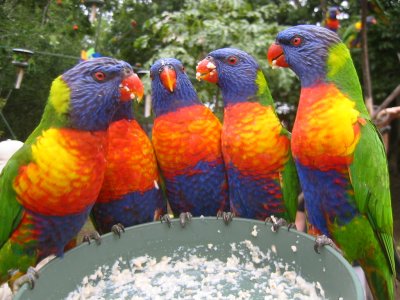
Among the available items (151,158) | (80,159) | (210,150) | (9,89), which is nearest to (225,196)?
(210,150)

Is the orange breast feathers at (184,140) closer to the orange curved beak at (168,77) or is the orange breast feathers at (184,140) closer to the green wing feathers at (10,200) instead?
the orange curved beak at (168,77)

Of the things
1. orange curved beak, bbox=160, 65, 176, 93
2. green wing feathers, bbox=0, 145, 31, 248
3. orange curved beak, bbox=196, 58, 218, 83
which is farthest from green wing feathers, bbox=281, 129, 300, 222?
green wing feathers, bbox=0, 145, 31, 248

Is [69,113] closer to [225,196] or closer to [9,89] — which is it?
[225,196]

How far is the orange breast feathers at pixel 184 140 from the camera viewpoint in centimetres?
208

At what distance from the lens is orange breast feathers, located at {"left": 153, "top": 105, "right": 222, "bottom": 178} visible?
2.08 metres

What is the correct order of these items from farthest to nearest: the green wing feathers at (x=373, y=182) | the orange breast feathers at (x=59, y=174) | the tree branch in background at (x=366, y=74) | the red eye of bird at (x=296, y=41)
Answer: the tree branch in background at (x=366, y=74), the red eye of bird at (x=296, y=41), the green wing feathers at (x=373, y=182), the orange breast feathers at (x=59, y=174)

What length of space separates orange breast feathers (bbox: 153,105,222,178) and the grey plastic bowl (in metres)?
0.39

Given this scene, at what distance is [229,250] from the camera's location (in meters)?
1.76

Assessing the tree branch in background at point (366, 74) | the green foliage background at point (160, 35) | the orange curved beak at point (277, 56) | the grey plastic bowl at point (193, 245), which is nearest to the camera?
the grey plastic bowl at point (193, 245)

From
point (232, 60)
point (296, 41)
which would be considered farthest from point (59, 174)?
point (296, 41)

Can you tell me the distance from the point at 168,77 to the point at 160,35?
3.61 meters

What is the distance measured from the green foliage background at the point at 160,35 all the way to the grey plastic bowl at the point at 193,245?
8.98 ft

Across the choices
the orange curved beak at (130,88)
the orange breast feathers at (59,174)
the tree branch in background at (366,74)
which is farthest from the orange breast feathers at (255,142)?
the tree branch in background at (366,74)

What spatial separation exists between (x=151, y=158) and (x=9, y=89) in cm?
455
